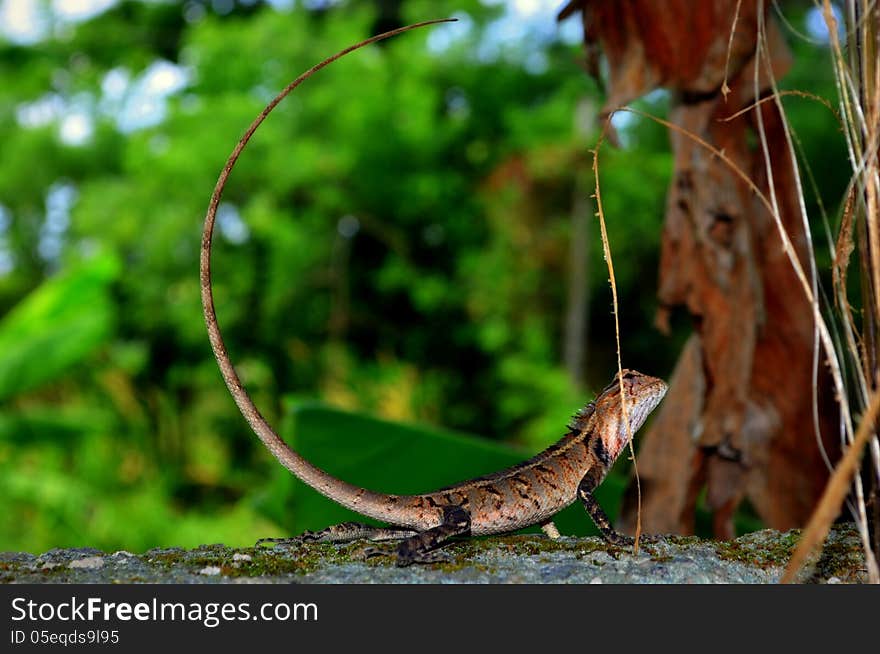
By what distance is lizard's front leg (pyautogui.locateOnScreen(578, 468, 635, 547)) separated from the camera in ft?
7.78

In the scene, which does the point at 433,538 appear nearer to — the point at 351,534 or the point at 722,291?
the point at 351,534

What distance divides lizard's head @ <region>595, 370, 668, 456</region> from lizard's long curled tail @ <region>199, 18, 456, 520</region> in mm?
755

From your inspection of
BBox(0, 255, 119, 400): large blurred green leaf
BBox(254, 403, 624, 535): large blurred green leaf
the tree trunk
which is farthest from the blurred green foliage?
the tree trunk

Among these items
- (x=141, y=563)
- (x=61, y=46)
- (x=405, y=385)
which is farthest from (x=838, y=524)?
(x=61, y=46)

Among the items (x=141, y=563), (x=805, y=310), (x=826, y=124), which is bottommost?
(x=141, y=563)

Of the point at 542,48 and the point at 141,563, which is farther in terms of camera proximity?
the point at 542,48

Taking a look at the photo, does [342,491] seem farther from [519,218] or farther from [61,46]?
[61,46]

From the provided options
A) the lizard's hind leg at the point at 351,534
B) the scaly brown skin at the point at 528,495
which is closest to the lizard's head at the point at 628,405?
the scaly brown skin at the point at 528,495

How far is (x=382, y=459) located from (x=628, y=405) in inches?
56.2

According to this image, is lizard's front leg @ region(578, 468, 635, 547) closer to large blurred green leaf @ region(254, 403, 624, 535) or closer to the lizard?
the lizard

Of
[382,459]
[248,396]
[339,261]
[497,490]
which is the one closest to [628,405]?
[497,490]

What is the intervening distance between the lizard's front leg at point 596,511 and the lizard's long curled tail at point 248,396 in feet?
1.91

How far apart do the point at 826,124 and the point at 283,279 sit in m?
7.83

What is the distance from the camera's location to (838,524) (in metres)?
2.59
